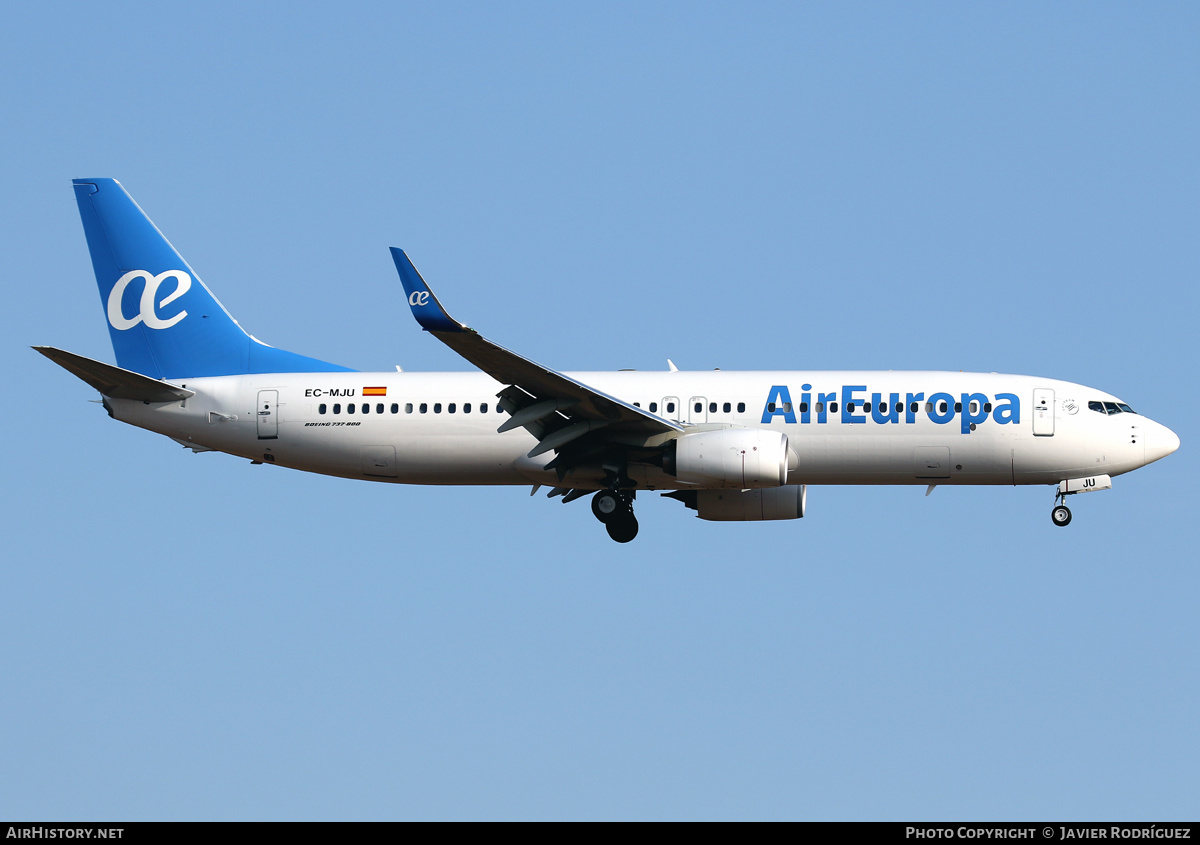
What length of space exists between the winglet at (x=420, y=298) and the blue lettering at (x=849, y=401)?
31.9 feet

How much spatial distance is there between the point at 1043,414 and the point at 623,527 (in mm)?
10433

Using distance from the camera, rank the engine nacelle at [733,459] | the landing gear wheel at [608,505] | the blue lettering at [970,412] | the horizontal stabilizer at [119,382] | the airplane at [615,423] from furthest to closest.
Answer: the landing gear wheel at [608,505]
the horizontal stabilizer at [119,382]
the blue lettering at [970,412]
the airplane at [615,423]
the engine nacelle at [733,459]

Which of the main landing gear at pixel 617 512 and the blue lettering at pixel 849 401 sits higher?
the blue lettering at pixel 849 401

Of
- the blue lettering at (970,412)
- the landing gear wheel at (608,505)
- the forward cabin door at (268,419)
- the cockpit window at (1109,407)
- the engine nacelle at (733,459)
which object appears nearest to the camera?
the engine nacelle at (733,459)

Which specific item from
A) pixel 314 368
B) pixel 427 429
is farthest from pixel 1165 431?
pixel 314 368

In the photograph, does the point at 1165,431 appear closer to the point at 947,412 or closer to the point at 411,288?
the point at 947,412

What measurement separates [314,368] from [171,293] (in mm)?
4458

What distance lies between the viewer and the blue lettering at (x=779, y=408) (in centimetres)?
3484

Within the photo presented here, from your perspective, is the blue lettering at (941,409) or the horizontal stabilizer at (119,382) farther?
the horizontal stabilizer at (119,382)

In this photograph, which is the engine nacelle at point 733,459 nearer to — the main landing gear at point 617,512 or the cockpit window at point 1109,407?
the main landing gear at point 617,512

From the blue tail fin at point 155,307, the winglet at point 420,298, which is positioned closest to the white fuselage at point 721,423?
the blue tail fin at point 155,307

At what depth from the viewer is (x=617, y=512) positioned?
36.5 metres

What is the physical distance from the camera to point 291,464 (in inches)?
1478
